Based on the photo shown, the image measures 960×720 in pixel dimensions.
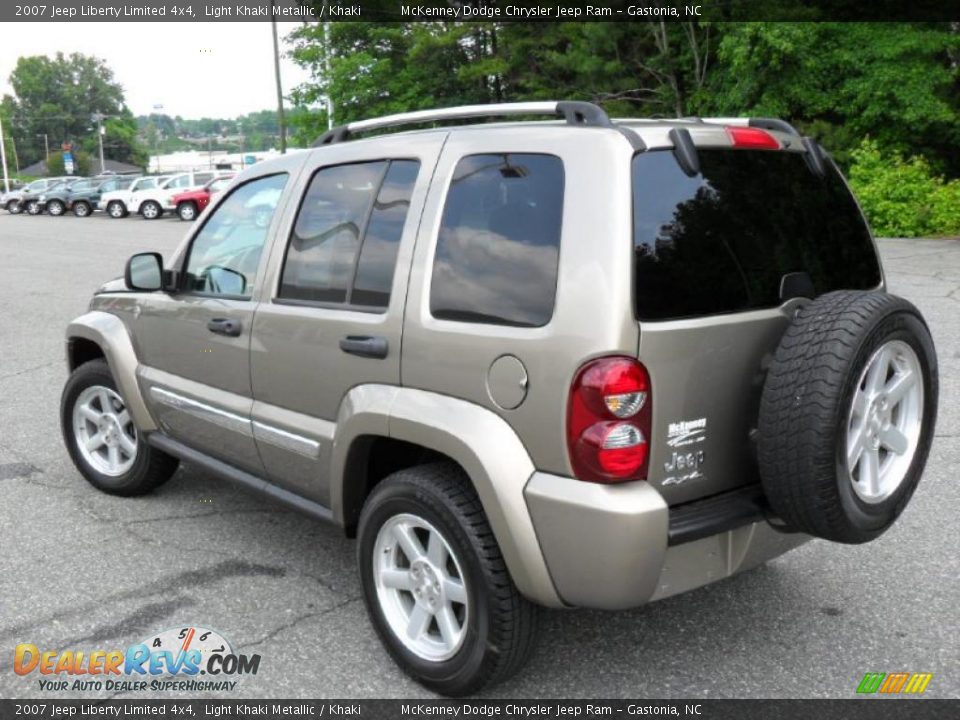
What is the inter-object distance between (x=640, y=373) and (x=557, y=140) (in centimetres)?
76

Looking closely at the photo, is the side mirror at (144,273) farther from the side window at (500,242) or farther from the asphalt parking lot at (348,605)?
the side window at (500,242)

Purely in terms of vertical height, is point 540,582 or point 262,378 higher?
point 262,378

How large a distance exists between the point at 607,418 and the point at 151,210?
33.4m

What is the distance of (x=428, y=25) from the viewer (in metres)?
30.7

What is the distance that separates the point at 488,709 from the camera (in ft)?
9.96

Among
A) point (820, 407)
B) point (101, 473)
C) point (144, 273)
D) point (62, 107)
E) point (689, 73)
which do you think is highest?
point (62, 107)

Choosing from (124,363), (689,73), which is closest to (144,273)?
(124,363)

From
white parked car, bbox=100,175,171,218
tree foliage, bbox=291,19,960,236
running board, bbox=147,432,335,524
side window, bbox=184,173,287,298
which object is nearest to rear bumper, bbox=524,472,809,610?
running board, bbox=147,432,335,524

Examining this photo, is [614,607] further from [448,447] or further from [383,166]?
[383,166]

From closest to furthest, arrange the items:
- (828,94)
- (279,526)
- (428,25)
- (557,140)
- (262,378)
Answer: (557,140), (262,378), (279,526), (828,94), (428,25)

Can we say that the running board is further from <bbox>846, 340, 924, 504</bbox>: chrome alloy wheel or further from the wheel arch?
<bbox>846, 340, 924, 504</bbox>: chrome alloy wheel

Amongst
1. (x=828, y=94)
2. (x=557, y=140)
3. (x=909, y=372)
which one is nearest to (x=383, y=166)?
(x=557, y=140)

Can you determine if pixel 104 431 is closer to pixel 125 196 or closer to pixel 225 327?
pixel 225 327

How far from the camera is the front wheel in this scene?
33078 mm
